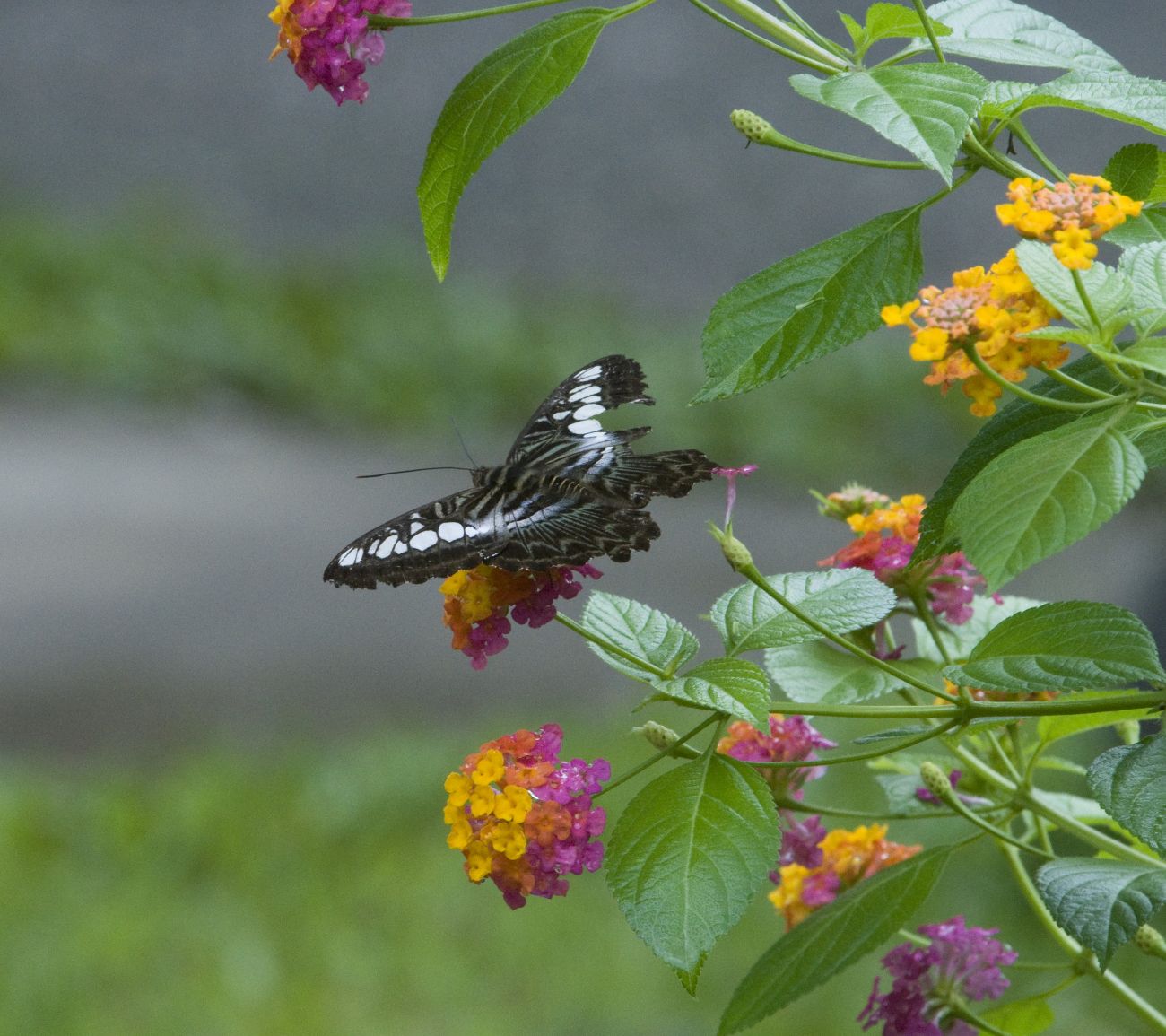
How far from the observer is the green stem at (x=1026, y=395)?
0.60 metres

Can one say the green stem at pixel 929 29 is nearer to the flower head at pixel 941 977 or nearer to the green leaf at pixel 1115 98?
the green leaf at pixel 1115 98

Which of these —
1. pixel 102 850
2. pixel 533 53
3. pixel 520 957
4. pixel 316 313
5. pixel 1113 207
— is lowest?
pixel 520 957

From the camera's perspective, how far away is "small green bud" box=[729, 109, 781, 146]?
2.39 ft

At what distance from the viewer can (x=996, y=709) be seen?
67 centimetres

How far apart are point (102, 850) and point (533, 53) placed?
1.72 meters

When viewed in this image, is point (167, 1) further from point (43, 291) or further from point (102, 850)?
point (102, 850)

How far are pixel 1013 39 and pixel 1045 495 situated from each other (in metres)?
0.32

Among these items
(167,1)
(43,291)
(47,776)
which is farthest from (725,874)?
(167,1)

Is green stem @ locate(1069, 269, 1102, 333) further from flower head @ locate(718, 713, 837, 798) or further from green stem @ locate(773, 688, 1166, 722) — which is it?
flower head @ locate(718, 713, 837, 798)

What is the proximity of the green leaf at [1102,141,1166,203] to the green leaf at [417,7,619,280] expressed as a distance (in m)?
0.26

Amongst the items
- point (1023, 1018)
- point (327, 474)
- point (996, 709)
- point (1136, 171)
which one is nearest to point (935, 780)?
point (996, 709)

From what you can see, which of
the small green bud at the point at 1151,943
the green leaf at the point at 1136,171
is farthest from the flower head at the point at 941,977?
the green leaf at the point at 1136,171

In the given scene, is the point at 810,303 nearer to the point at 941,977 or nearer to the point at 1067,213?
the point at 1067,213

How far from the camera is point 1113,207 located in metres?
0.62
